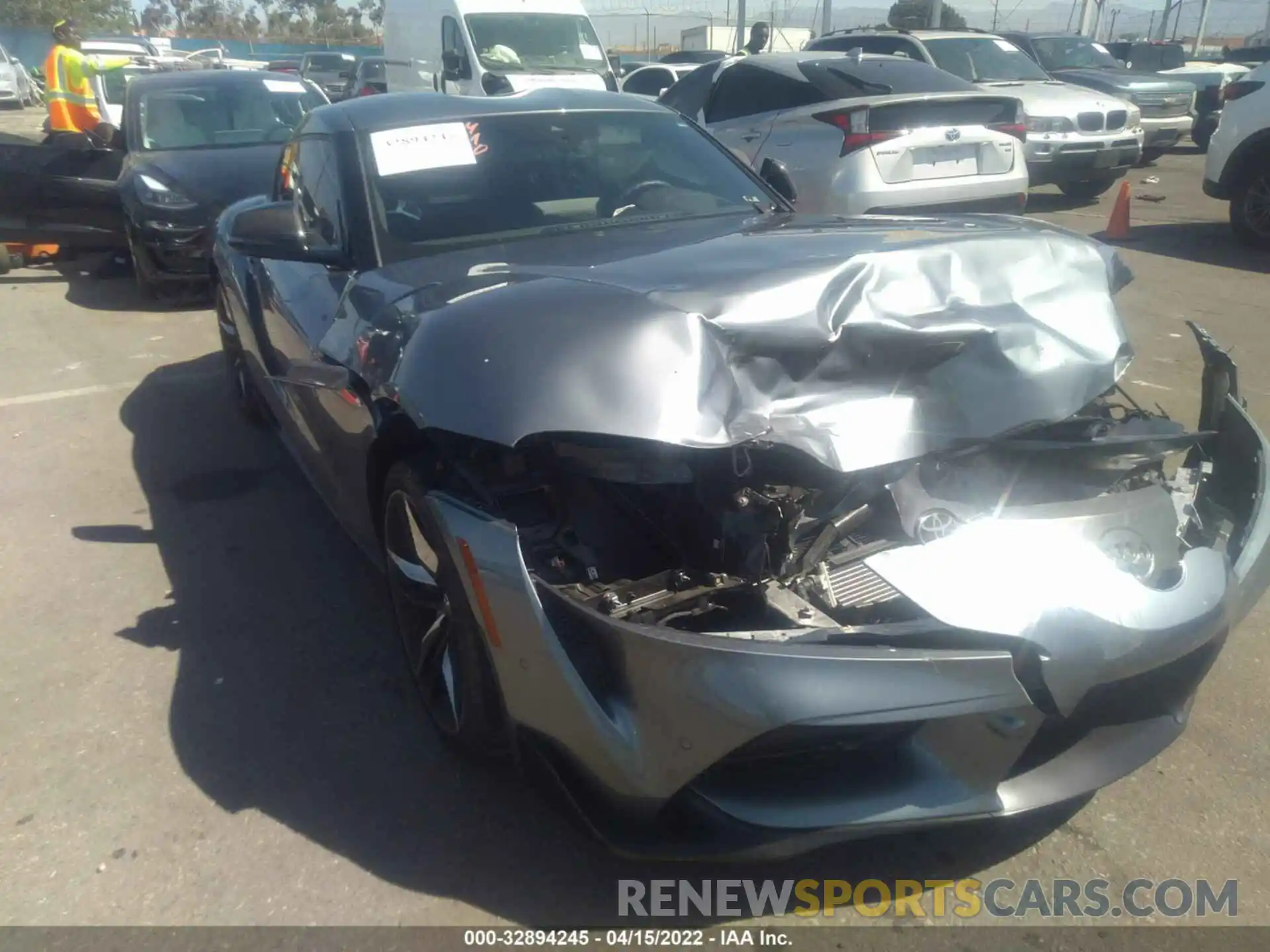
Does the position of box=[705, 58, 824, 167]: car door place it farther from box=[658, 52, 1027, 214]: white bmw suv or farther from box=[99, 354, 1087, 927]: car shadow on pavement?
box=[99, 354, 1087, 927]: car shadow on pavement

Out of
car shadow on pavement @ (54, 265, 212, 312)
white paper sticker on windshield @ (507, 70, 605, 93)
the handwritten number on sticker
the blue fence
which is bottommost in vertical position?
the blue fence

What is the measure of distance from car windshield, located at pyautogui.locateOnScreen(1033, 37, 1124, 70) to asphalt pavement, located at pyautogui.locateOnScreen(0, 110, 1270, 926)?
41.4 ft

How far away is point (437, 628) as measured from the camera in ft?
9.39

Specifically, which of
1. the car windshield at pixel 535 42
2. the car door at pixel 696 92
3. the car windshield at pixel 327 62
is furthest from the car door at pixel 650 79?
the car windshield at pixel 327 62

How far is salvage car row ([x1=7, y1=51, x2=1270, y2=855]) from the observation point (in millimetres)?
2119

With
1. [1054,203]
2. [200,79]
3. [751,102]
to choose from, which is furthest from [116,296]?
[1054,203]

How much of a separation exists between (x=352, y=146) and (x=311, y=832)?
235 cm

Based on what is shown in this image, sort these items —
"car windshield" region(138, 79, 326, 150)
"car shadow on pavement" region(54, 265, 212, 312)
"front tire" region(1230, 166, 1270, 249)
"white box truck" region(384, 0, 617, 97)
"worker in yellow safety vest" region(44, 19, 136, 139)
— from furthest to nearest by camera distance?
1. "white box truck" region(384, 0, 617, 97)
2. "worker in yellow safety vest" region(44, 19, 136, 139)
3. "front tire" region(1230, 166, 1270, 249)
4. "car windshield" region(138, 79, 326, 150)
5. "car shadow on pavement" region(54, 265, 212, 312)

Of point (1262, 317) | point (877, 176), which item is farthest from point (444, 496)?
point (1262, 317)

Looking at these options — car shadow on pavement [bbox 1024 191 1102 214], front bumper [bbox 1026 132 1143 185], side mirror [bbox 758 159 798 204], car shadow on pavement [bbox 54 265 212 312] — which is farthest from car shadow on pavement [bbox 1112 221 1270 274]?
car shadow on pavement [bbox 54 265 212 312]

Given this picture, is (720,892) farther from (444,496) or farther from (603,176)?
(603,176)

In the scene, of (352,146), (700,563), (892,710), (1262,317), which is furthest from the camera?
(1262,317)

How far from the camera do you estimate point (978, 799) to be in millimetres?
2154
